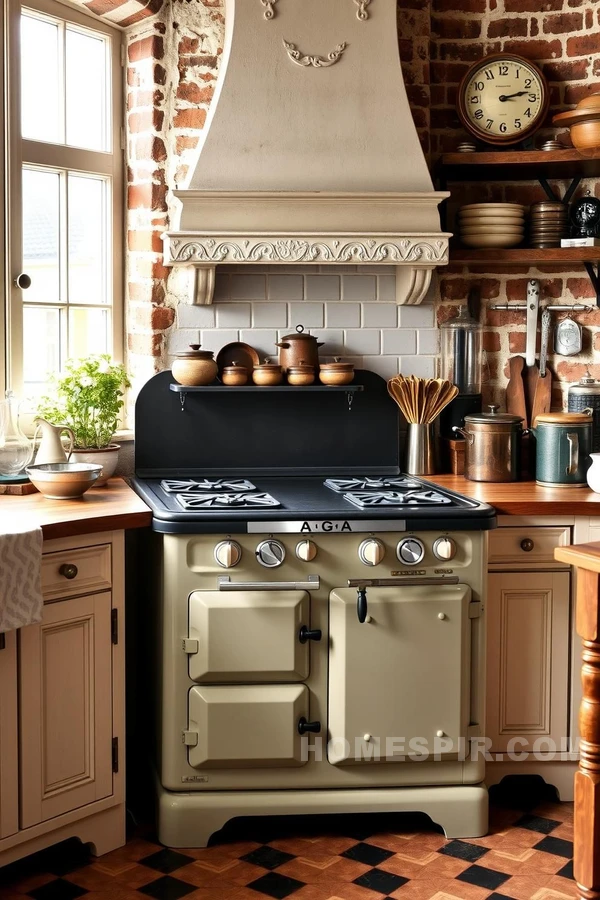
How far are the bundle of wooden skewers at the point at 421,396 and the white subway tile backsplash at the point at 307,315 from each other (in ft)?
1.15

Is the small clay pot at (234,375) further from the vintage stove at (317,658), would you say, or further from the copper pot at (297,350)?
the vintage stove at (317,658)

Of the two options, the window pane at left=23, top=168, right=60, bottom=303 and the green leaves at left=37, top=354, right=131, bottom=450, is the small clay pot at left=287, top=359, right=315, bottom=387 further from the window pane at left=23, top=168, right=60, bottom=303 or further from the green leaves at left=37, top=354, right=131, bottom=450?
the window pane at left=23, top=168, right=60, bottom=303

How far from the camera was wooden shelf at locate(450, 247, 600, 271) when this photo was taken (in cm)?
370

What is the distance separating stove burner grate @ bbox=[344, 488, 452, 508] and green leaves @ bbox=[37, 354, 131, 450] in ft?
2.86

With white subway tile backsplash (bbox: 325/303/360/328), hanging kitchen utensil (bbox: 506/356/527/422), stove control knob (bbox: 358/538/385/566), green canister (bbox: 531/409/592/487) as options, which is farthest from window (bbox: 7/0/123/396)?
green canister (bbox: 531/409/592/487)

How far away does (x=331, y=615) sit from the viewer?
9.78 ft

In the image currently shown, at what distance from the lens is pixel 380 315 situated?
151 inches

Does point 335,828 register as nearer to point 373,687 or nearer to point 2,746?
point 373,687

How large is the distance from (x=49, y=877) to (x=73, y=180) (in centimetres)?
229

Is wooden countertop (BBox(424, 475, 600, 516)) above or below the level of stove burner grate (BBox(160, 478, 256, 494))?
below

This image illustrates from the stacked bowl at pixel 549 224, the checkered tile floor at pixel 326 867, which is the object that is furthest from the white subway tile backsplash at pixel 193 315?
the checkered tile floor at pixel 326 867

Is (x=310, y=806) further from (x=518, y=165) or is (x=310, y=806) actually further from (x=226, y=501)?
(x=518, y=165)

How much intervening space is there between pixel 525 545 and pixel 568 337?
3.27 ft

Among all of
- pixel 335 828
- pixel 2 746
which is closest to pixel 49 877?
pixel 2 746
